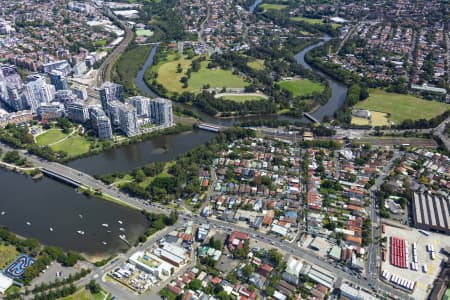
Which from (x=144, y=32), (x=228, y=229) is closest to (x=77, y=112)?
(x=228, y=229)

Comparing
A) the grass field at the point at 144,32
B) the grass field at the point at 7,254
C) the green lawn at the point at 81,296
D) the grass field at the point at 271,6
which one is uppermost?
the grass field at the point at 271,6

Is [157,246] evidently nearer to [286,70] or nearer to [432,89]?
[286,70]

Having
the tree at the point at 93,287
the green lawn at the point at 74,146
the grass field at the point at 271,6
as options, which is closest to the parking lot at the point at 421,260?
the tree at the point at 93,287

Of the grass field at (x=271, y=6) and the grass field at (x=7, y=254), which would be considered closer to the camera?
the grass field at (x=7, y=254)

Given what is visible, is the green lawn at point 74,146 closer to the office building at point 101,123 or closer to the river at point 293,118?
the office building at point 101,123

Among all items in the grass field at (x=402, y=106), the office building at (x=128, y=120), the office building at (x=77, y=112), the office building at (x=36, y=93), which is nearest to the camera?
the office building at (x=128, y=120)

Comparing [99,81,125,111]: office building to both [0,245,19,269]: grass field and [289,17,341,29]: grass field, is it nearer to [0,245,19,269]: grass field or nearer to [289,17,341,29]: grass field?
[0,245,19,269]: grass field
